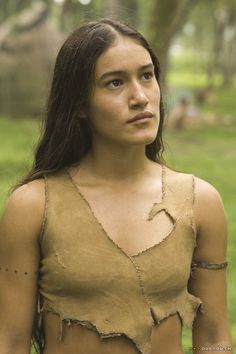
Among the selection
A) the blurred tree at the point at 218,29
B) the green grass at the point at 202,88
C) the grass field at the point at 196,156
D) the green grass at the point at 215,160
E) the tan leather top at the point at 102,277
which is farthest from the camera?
the blurred tree at the point at 218,29

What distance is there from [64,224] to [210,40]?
53.1 m

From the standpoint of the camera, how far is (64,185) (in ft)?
8.31

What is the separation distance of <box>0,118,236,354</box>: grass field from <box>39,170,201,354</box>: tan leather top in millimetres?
2979

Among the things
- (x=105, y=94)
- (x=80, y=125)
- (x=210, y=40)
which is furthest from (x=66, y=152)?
(x=210, y=40)

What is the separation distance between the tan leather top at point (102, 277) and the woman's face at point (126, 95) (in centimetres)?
28

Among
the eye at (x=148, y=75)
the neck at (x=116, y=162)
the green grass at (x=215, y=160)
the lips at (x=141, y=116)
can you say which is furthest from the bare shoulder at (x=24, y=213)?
the green grass at (x=215, y=160)

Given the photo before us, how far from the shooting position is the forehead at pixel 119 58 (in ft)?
8.00

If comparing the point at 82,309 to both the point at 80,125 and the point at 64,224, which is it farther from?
the point at 80,125

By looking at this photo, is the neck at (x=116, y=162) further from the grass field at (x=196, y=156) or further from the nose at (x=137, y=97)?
the grass field at (x=196, y=156)

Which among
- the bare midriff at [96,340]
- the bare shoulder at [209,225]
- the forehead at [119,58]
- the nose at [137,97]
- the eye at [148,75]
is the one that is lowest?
the bare midriff at [96,340]

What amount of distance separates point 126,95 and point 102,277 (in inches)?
22.1

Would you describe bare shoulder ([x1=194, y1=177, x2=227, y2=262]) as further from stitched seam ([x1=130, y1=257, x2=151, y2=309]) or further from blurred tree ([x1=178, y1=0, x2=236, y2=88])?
blurred tree ([x1=178, y1=0, x2=236, y2=88])

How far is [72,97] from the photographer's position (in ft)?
8.35

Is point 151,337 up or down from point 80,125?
down
